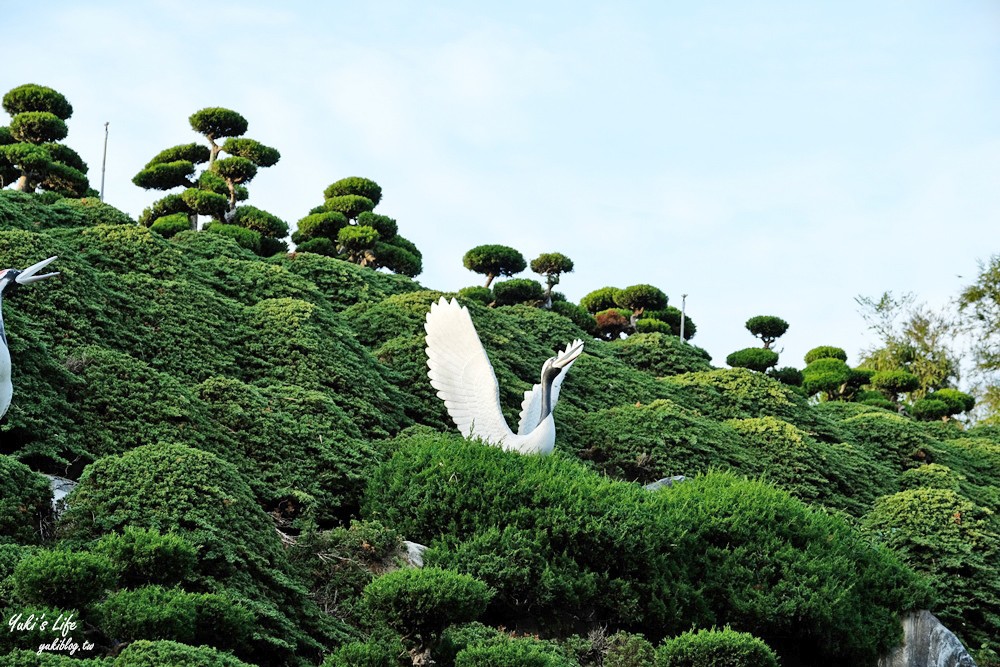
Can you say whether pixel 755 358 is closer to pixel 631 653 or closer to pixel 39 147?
pixel 39 147

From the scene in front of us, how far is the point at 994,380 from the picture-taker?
26500mm

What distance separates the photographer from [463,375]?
34.7 ft

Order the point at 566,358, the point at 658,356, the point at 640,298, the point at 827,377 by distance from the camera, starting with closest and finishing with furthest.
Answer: the point at 566,358 → the point at 658,356 → the point at 827,377 → the point at 640,298

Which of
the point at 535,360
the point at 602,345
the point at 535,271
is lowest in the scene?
the point at 535,360

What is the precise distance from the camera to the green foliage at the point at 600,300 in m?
23.2

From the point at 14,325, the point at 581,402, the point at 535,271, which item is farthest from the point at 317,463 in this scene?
the point at 535,271

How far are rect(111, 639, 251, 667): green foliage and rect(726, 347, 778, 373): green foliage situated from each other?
55.3 ft

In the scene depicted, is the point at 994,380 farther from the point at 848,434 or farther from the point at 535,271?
the point at 848,434

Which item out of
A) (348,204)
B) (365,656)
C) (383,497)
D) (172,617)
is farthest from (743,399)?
(172,617)

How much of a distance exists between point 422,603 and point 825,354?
1884 centimetres

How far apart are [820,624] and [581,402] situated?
4.63 m

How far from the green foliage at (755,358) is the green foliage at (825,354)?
274cm

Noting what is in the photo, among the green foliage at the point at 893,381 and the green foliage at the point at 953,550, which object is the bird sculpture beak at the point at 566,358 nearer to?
the green foliage at the point at 953,550

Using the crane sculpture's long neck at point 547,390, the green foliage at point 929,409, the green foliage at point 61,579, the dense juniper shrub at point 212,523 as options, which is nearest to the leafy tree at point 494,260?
the green foliage at point 929,409
